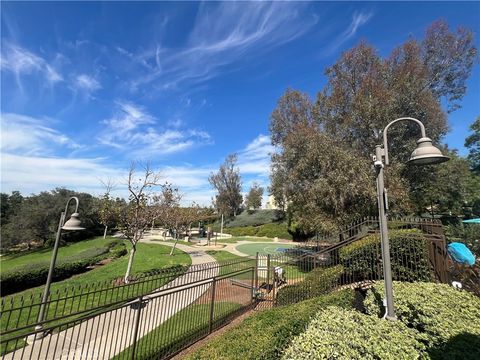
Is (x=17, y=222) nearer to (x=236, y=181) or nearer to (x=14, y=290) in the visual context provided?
(x=14, y=290)

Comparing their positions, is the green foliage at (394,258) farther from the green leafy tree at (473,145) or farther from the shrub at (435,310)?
the green leafy tree at (473,145)

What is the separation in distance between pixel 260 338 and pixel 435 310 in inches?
127

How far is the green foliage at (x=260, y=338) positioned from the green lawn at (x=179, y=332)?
6.93 feet

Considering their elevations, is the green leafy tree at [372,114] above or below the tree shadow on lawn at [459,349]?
above

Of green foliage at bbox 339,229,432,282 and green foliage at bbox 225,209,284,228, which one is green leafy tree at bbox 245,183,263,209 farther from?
green foliage at bbox 339,229,432,282

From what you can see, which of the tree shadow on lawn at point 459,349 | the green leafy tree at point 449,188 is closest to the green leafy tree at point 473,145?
the green leafy tree at point 449,188

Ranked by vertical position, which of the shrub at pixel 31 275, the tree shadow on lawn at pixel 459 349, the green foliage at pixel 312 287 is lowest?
the shrub at pixel 31 275

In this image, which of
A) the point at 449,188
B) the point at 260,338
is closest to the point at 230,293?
the point at 260,338

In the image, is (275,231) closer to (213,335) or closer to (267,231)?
(267,231)

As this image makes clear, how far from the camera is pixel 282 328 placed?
401 cm

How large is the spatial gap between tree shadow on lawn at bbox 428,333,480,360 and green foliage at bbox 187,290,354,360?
179 centimetres

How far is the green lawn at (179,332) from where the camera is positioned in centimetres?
563

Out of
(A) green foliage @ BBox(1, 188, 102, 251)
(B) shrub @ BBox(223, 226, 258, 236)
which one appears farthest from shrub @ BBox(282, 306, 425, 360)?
(B) shrub @ BBox(223, 226, 258, 236)

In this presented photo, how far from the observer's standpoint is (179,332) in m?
6.39
